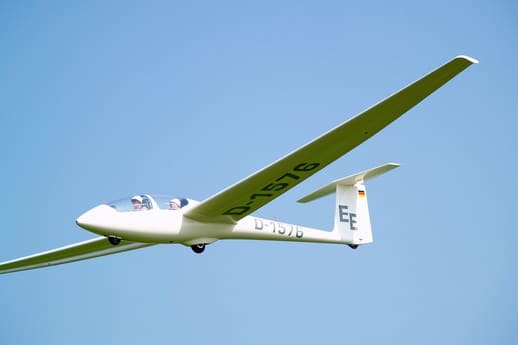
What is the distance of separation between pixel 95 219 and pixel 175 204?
1.78m

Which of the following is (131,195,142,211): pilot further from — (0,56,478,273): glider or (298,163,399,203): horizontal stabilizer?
(298,163,399,203): horizontal stabilizer

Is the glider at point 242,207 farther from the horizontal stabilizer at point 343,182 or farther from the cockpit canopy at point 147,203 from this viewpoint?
the horizontal stabilizer at point 343,182

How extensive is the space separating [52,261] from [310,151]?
8921 mm

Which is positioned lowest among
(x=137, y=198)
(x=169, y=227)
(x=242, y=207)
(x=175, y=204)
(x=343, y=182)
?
(x=169, y=227)

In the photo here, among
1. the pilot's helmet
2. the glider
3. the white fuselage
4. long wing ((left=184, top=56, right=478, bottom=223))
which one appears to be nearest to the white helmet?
the glider

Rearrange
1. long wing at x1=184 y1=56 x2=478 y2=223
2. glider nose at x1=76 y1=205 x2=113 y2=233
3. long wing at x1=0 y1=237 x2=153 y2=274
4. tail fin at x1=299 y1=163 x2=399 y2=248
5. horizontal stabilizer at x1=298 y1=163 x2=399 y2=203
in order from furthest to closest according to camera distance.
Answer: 1. tail fin at x1=299 y1=163 x2=399 y2=248
2. horizontal stabilizer at x1=298 y1=163 x2=399 y2=203
3. long wing at x1=0 y1=237 x2=153 y2=274
4. glider nose at x1=76 y1=205 x2=113 y2=233
5. long wing at x1=184 y1=56 x2=478 y2=223

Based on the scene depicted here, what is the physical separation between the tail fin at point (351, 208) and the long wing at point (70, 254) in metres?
5.35

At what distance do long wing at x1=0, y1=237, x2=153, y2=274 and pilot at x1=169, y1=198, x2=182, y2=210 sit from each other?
8.39ft

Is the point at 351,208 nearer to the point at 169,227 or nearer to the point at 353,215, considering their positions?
the point at 353,215

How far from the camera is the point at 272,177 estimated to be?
41.0 feet

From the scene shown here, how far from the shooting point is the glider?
11.0 m

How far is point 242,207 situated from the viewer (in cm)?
1354

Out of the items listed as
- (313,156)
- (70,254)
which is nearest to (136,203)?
(313,156)

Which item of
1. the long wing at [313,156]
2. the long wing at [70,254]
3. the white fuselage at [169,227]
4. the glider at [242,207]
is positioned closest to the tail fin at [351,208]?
the glider at [242,207]
